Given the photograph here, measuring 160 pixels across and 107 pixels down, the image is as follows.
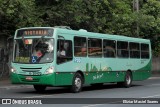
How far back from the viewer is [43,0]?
29.1m

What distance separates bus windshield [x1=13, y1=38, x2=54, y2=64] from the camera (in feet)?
62.3

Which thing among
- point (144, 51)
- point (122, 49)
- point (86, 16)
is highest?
point (86, 16)

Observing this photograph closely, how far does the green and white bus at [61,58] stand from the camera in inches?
745

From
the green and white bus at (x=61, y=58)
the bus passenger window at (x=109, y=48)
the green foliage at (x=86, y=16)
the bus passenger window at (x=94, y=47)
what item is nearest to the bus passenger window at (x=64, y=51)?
the green and white bus at (x=61, y=58)

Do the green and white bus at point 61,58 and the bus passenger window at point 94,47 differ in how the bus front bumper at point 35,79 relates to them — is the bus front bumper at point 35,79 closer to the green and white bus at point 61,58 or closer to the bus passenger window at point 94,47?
the green and white bus at point 61,58

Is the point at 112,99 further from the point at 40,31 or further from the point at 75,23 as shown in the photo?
the point at 75,23

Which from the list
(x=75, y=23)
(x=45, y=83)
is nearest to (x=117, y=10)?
(x=75, y=23)

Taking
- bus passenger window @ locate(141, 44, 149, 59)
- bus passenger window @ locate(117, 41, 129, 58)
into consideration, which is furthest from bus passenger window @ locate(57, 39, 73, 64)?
bus passenger window @ locate(141, 44, 149, 59)

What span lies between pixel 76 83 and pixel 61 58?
154cm

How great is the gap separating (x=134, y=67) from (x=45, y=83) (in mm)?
8548

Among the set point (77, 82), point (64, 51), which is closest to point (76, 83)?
point (77, 82)

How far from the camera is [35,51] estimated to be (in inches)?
753

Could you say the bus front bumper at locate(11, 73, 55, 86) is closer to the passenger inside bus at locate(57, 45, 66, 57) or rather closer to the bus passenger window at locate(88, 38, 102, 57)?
the passenger inside bus at locate(57, 45, 66, 57)

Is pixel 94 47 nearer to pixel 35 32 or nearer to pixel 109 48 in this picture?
pixel 109 48
